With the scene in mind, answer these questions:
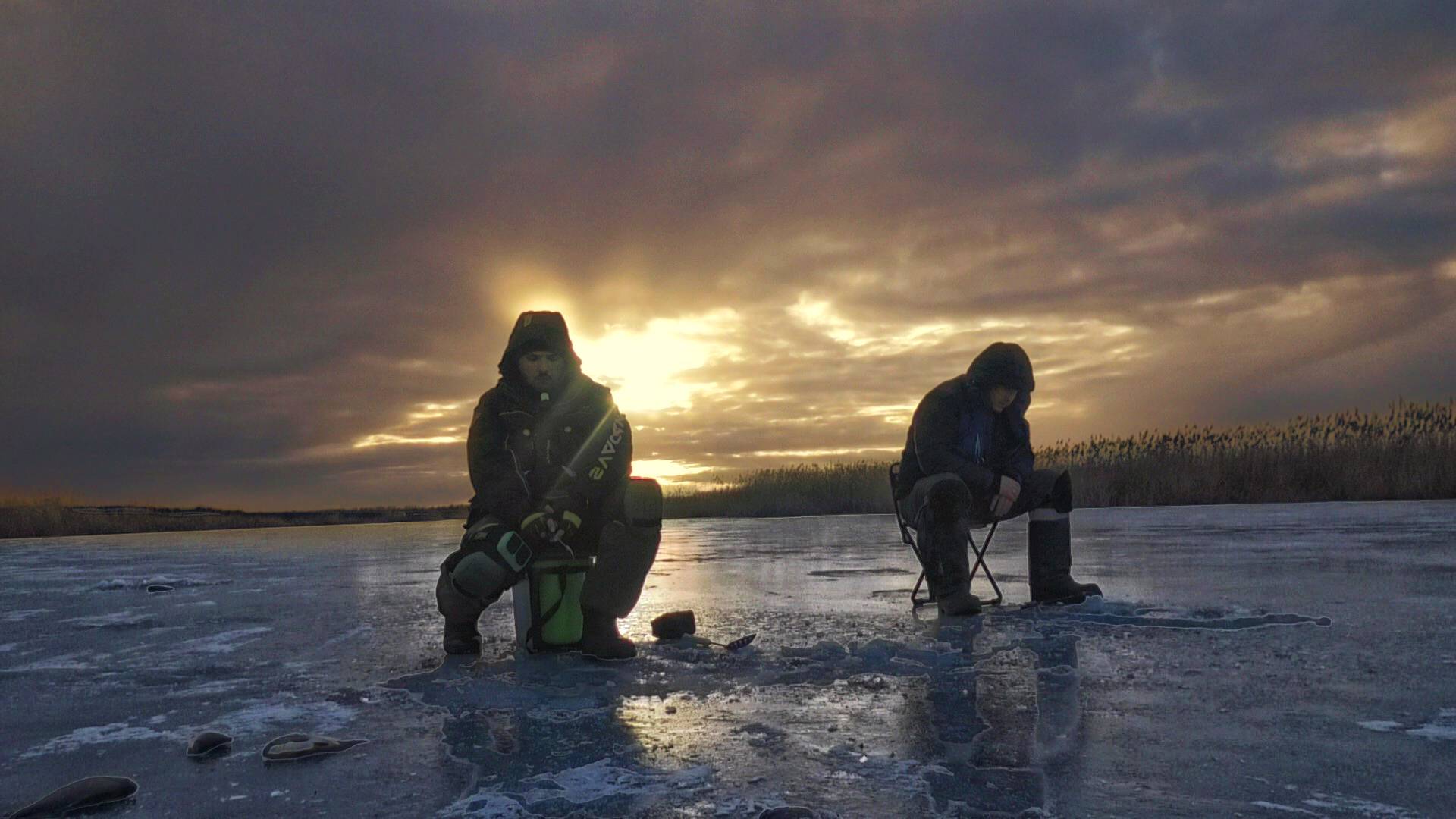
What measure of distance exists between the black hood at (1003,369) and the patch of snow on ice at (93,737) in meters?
3.86

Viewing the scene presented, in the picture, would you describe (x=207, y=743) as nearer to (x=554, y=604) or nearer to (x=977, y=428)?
(x=554, y=604)

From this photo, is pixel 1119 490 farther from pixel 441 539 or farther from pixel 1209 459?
pixel 441 539

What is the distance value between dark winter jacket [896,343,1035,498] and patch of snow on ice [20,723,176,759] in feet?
11.7

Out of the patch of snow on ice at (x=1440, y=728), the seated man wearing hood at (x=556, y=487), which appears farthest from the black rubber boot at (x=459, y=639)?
the patch of snow on ice at (x=1440, y=728)

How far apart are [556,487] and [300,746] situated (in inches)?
63.7

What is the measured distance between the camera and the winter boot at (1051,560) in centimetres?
505

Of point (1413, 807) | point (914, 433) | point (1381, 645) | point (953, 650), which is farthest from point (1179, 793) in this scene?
point (914, 433)

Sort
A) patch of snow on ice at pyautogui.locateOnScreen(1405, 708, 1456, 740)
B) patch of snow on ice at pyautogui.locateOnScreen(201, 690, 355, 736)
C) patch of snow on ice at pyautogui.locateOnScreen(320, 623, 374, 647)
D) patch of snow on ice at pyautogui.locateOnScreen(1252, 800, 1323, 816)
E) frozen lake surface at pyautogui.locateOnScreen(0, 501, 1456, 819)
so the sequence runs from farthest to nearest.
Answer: patch of snow on ice at pyautogui.locateOnScreen(320, 623, 374, 647) → patch of snow on ice at pyautogui.locateOnScreen(201, 690, 355, 736) → patch of snow on ice at pyautogui.locateOnScreen(1405, 708, 1456, 740) → frozen lake surface at pyautogui.locateOnScreen(0, 501, 1456, 819) → patch of snow on ice at pyautogui.locateOnScreen(1252, 800, 1323, 816)

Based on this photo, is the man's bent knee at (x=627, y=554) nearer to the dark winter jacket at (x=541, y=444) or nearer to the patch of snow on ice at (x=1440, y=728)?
the dark winter jacket at (x=541, y=444)

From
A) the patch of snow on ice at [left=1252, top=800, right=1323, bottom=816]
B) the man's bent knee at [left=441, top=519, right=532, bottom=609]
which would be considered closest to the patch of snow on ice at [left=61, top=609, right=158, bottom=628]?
the man's bent knee at [left=441, top=519, right=532, bottom=609]

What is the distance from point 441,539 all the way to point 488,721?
12.3 m

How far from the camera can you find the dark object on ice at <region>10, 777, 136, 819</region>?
2121 millimetres

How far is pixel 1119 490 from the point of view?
18.3 m

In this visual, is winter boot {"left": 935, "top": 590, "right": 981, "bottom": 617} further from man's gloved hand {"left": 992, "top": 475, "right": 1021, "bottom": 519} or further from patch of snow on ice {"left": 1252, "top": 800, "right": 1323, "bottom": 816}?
patch of snow on ice {"left": 1252, "top": 800, "right": 1323, "bottom": 816}
